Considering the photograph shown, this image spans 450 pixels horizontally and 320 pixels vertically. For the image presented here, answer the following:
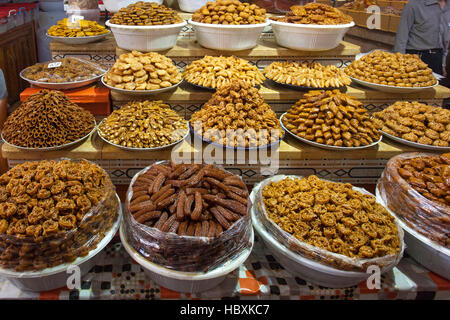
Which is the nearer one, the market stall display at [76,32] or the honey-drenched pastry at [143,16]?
the honey-drenched pastry at [143,16]

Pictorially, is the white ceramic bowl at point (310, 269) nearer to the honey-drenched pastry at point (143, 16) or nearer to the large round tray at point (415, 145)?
the large round tray at point (415, 145)

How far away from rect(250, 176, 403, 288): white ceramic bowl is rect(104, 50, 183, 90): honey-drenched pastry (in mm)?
1325

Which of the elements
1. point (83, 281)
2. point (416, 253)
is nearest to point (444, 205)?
point (416, 253)

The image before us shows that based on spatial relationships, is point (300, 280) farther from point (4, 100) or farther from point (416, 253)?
point (4, 100)

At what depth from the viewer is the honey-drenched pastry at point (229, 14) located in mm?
2666

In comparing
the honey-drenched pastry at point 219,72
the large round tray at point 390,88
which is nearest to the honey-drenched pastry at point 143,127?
the honey-drenched pastry at point 219,72

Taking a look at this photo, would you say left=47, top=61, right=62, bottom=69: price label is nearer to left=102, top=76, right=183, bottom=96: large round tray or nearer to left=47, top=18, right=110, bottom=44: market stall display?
left=47, top=18, right=110, bottom=44: market stall display

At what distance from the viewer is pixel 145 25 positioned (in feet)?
8.35

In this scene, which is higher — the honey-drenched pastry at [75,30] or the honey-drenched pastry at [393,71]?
the honey-drenched pastry at [75,30]

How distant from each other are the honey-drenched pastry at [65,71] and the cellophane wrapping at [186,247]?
5.38 feet

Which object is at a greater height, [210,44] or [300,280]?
[210,44]

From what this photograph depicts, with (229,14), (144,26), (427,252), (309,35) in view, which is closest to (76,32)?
(144,26)
